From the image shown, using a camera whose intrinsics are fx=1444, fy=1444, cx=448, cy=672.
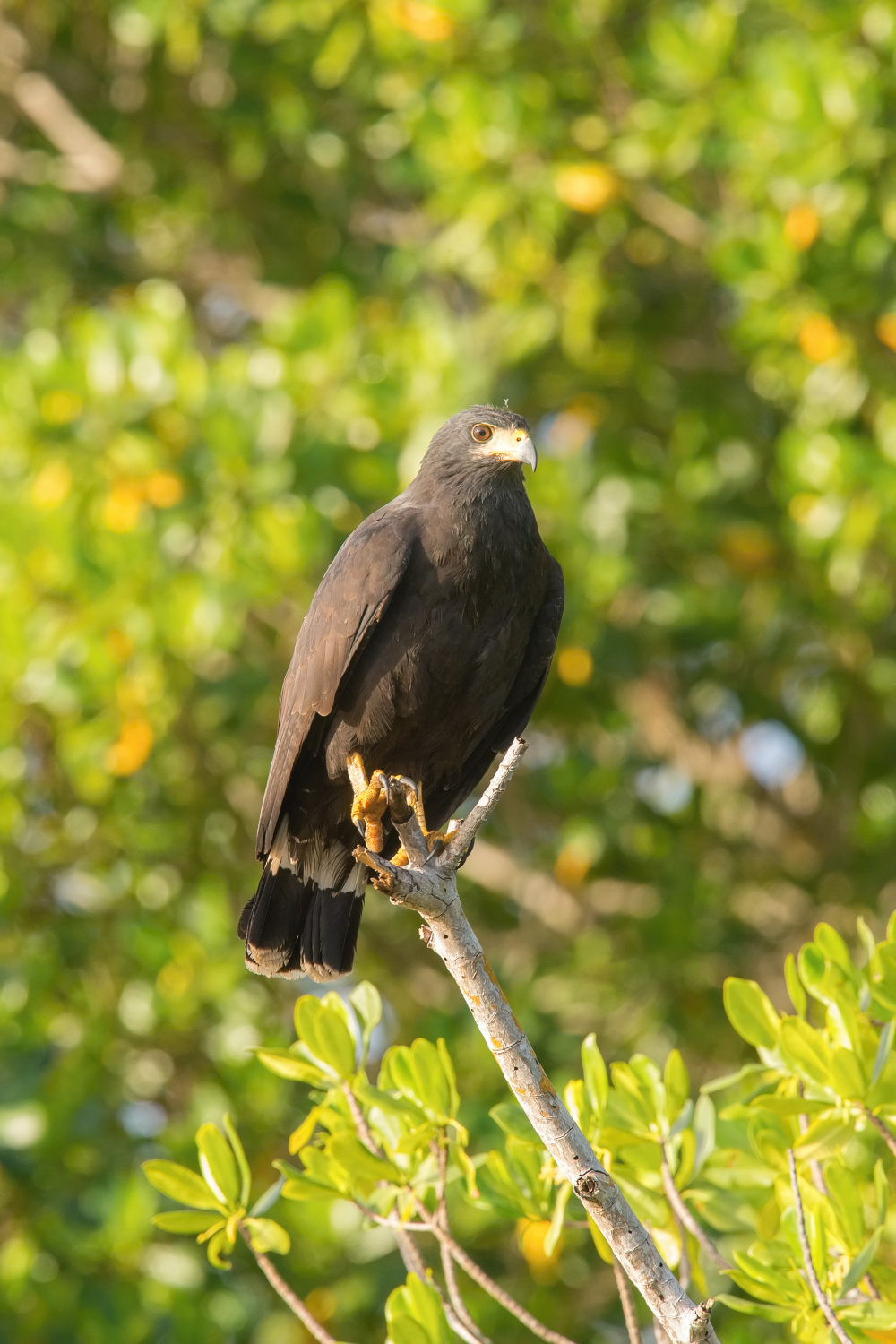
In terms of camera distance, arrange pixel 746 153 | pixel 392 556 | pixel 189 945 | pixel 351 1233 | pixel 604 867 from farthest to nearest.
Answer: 1. pixel 604 867
2. pixel 189 945
3. pixel 746 153
4. pixel 351 1233
5. pixel 392 556

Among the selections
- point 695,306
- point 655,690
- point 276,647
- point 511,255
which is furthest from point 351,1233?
point 695,306

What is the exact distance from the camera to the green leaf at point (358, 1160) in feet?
9.55

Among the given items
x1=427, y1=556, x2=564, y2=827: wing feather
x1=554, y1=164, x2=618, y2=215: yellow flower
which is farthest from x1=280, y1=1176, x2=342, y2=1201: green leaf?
x1=554, y1=164, x2=618, y2=215: yellow flower

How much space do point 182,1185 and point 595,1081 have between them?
0.88 metres

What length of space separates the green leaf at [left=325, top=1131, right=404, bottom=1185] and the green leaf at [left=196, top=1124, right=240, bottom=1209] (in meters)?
0.22

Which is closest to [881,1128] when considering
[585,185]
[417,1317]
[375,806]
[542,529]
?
[417,1317]

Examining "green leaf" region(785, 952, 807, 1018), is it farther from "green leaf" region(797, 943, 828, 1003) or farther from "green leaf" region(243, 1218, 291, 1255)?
"green leaf" region(243, 1218, 291, 1255)

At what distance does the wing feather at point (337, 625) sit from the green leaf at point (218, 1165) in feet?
3.24

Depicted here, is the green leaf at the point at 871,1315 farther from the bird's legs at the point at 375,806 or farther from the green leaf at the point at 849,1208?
the bird's legs at the point at 375,806

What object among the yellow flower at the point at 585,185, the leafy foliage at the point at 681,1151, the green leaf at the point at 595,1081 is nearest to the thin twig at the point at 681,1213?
the leafy foliage at the point at 681,1151

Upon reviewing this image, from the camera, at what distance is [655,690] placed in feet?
21.7

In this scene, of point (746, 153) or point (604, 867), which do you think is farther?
point (604, 867)

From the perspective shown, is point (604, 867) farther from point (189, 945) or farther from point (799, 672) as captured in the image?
point (189, 945)

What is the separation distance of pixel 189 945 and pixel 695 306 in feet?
12.0
